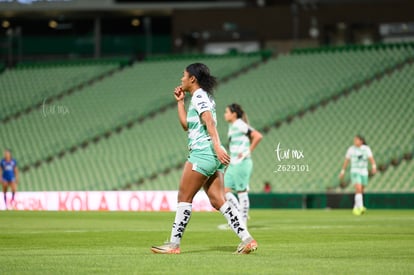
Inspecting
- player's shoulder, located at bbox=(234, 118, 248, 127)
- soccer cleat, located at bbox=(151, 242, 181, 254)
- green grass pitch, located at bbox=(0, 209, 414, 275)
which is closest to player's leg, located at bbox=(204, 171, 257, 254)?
green grass pitch, located at bbox=(0, 209, 414, 275)

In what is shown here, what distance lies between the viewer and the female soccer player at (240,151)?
66.1 feet

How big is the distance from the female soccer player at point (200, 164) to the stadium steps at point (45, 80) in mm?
33915

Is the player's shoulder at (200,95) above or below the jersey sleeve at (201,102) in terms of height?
above

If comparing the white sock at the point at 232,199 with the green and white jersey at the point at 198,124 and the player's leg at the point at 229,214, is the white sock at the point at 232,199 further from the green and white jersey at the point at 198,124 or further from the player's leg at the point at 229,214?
the green and white jersey at the point at 198,124

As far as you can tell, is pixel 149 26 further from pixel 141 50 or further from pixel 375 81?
pixel 375 81

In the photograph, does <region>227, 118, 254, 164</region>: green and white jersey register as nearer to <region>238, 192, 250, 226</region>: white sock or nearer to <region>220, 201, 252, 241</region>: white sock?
<region>238, 192, 250, 226</region>: white sock

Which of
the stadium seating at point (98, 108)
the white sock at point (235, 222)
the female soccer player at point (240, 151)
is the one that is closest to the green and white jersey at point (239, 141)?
the female soccer player at point (240, 151)

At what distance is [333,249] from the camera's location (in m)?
13.5

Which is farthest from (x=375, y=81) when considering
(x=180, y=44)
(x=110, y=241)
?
(x=110, y=241)

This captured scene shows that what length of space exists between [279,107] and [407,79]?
5779 millimetres

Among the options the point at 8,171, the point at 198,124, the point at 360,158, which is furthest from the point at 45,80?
the point at 198,124

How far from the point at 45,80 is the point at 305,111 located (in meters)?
15.6

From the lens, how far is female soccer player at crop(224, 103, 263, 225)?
2016 cm

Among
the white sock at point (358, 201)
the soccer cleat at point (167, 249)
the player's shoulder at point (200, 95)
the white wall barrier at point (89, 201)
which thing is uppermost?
the player's shoulder at point (200, 95)
